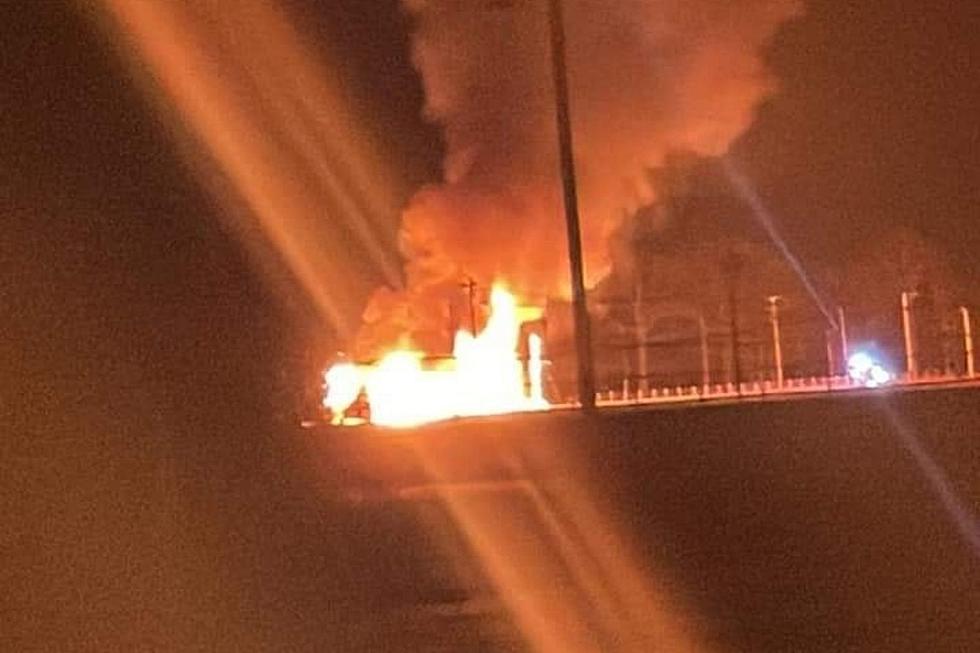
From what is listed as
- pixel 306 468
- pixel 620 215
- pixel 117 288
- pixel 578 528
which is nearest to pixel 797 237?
pixel 620 215

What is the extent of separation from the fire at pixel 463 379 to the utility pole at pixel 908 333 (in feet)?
18.3

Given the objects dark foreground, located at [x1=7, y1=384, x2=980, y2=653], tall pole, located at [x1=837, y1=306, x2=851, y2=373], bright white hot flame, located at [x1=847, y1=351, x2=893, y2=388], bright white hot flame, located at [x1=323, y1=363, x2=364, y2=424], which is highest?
tall pole, located at [x1=837, y1=306, x2=851, y2=373]

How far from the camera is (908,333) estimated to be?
85.7 ft

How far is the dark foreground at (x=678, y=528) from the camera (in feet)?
29.1

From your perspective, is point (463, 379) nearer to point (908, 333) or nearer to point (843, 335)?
point (843, 335)

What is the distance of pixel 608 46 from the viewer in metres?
26.4

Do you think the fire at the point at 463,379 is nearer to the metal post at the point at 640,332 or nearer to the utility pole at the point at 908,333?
the metal post at the point at 640,332

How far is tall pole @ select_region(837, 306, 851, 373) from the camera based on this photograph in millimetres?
26031

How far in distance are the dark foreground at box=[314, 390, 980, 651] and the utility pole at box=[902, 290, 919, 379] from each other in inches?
228

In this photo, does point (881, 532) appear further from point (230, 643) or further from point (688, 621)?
point (230, 643)

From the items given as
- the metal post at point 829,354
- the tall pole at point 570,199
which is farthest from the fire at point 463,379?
the metal post at point 829,354

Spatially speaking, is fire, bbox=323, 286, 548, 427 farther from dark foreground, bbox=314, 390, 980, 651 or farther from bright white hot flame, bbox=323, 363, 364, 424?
dark foreground, bbox=314, 390, 980, 651

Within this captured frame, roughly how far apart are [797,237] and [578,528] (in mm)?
16145

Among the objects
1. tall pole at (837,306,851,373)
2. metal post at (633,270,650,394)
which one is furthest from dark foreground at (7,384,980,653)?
tall pole at (837,306,851,373)
